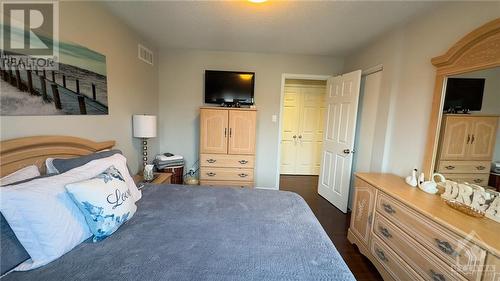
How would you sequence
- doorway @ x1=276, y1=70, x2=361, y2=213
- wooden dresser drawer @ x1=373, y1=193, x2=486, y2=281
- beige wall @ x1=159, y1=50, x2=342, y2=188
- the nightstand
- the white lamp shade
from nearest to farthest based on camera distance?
wooden dresser drawer @ x1=373, y1=193, x2=486, y2=281
the nightstand
the white lamp shade
doorway @ x1=276, y1=70, x2=361, y2=213
beige wall @ x1=159, y1=50, x2=342, y2=188

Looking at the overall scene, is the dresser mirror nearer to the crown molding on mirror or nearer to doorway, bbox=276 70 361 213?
the crown molding on mirror

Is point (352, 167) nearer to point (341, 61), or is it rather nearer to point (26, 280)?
point (341, 61)

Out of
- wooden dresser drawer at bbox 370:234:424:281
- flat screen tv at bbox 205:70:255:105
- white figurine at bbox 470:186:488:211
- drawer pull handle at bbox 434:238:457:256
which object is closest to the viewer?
drawer pull handle at bbox 434:238:457:256

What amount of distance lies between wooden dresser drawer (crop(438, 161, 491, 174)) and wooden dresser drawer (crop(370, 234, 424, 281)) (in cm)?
81

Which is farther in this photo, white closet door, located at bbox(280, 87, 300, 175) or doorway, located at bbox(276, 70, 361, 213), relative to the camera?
white closet door, located at bbox(280, 87, 300, 175)

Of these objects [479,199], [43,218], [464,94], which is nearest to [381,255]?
[479,199]

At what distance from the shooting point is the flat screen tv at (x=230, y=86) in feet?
10.9

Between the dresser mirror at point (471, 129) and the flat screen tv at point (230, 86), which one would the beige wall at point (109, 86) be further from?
the dresser mirror at point (471, 129)

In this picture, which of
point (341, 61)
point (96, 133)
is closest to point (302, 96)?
point (341, 61)

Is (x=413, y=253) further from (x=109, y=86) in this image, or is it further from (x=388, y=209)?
(x=109, y=86)

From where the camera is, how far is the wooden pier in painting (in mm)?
1318

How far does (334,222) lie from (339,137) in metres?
1.22

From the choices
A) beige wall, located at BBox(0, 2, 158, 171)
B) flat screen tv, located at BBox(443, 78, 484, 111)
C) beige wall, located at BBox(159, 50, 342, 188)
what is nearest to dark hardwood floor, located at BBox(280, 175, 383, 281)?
beige wall, located at BBox(159, 50, 342, 188)

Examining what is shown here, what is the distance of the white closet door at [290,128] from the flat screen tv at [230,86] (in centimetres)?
163
